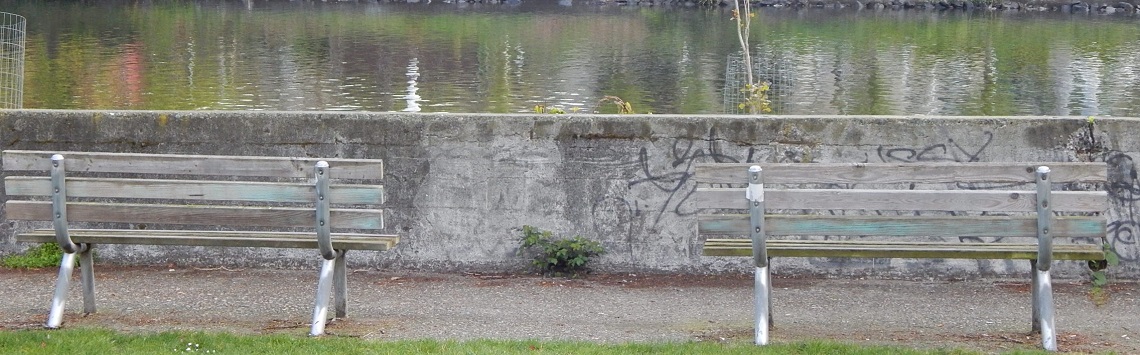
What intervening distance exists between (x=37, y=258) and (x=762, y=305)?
413 cm

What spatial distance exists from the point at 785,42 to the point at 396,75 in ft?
41.4

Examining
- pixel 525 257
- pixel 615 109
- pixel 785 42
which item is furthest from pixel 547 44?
pixel 525 257

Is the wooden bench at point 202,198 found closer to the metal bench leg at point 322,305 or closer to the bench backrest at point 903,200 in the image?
the metal bench leg at point 322,305

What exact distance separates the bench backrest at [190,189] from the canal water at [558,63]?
7159 mm

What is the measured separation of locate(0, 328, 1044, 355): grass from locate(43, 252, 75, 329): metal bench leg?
0.51 ft

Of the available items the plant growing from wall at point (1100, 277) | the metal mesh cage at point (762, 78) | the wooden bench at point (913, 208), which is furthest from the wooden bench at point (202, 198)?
the metal mesh cage at point (762, 78)

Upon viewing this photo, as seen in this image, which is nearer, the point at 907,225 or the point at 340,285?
the point at 907,225

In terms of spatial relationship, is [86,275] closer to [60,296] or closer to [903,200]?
[60,296]

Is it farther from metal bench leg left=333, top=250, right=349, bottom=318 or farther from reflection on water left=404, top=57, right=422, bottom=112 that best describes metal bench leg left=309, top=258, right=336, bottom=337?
reflection on water left=404, top=57, right=422, bottom=112

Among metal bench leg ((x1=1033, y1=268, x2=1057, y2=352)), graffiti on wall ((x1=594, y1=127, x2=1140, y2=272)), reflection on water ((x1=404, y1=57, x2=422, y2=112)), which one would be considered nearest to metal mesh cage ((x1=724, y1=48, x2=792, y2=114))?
graffiti on wall ((x1=594, y1=127, x2=1140, y2=272))

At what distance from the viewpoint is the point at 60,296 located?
5.86 m

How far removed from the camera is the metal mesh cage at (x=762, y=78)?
1391cm

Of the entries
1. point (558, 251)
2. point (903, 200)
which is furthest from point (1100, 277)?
point (558, 251)

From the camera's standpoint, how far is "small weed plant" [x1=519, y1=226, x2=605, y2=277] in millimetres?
7301
